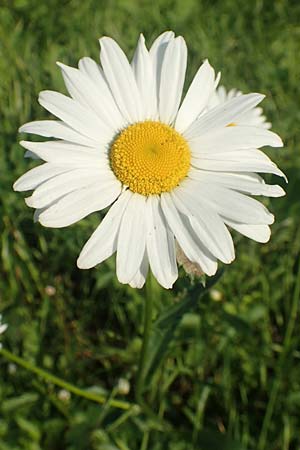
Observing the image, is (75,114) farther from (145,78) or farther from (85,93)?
(145,78)

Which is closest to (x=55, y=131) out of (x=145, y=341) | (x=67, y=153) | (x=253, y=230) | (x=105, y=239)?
(x=67, y=153)

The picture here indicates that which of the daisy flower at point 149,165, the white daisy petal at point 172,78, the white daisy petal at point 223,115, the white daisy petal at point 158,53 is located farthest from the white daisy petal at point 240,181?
the white daisy petal at point 158,53

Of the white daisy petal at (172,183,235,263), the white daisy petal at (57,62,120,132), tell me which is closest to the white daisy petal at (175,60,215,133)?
the white daisy petal at (57,62,120,132)

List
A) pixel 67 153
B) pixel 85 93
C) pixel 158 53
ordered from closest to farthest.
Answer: pixel 67 153
pixel 85 93
pixel 158 53

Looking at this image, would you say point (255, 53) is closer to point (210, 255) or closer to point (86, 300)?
point (86, 300)

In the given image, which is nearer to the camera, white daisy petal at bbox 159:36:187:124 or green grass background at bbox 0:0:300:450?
white daisy petal at bbox 159:36:187:124

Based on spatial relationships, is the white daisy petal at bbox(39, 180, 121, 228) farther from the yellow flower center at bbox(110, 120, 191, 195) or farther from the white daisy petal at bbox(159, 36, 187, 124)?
the white daisy petal at bbox(159, 36, 187, 124)

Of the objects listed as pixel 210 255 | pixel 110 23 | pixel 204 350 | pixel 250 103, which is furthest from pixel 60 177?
pixel 110 23
